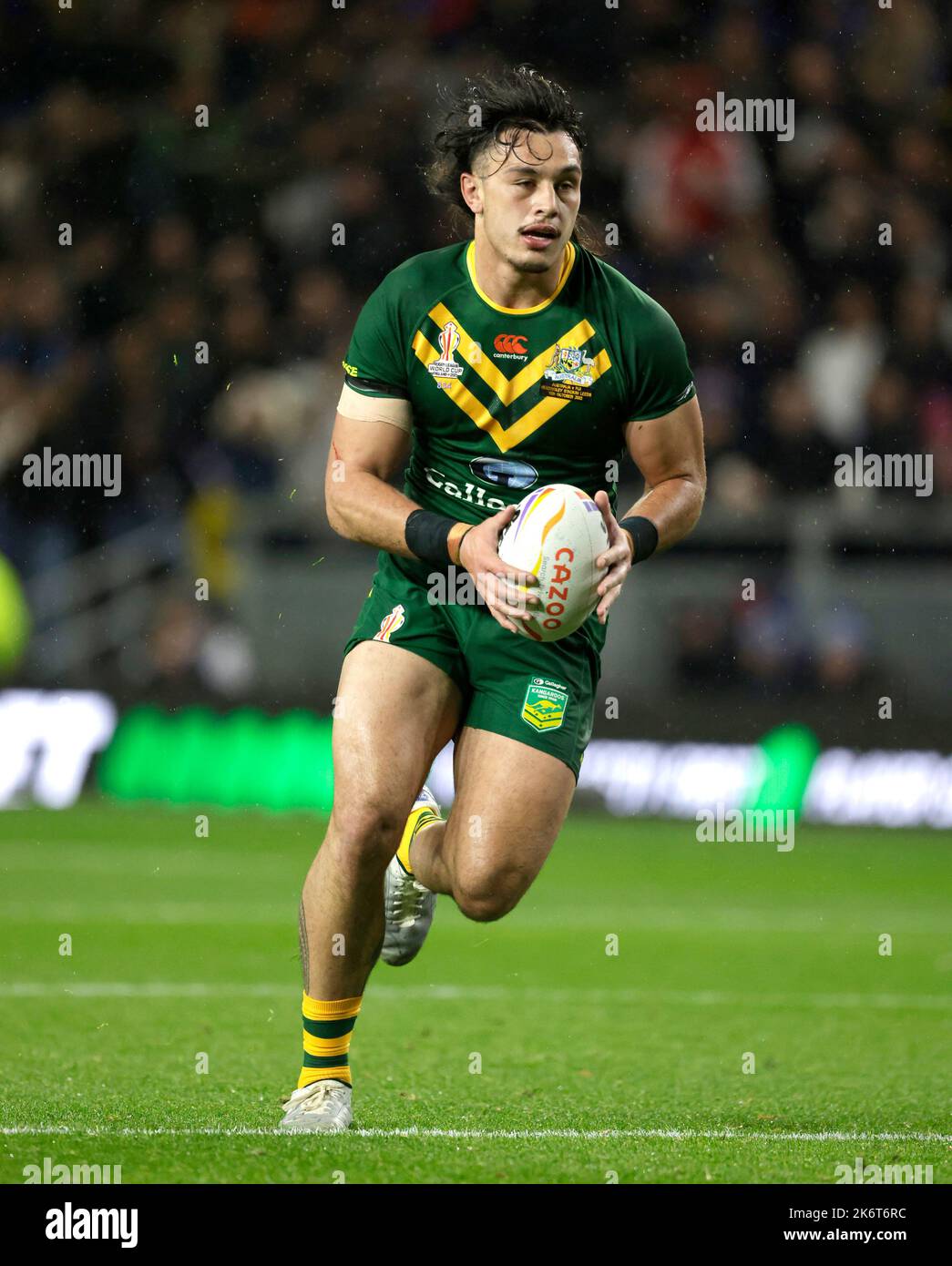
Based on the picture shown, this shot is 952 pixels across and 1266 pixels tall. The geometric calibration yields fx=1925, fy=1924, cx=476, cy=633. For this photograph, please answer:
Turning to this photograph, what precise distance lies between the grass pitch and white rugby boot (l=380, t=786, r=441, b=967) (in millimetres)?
410

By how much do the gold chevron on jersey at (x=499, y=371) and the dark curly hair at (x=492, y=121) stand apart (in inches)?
18.6

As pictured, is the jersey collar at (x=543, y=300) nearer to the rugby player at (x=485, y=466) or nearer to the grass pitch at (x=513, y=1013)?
the rugby player at (x=485, y=466)

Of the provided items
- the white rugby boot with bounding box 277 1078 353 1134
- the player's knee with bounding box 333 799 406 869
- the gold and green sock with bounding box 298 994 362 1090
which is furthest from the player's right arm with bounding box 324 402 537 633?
the white rugby boot with bounding box 277 1078 353 1134

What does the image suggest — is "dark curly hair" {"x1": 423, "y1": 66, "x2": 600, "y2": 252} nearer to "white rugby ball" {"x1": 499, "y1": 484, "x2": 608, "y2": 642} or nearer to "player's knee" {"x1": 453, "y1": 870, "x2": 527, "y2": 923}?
"white rugby ball" {"x1": 499, "y1": 484, "x2": 608, "y2": 642}

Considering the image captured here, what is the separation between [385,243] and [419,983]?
8028 mm

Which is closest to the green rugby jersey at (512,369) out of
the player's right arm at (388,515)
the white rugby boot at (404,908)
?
the player's right arm at (388,515)

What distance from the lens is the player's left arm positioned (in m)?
5.30

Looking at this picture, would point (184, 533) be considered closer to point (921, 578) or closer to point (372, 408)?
point (921, 578)

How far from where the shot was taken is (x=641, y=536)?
203 inches

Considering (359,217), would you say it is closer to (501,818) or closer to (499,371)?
(499,371)

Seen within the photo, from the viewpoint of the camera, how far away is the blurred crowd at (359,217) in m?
13.9

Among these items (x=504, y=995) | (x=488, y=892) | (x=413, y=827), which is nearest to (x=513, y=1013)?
(x=504, y=995)

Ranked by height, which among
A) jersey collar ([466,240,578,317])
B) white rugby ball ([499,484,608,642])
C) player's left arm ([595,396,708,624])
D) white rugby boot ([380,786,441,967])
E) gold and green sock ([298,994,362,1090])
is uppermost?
jersey collar ([466,240,578,317])

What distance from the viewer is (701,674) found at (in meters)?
12.9
